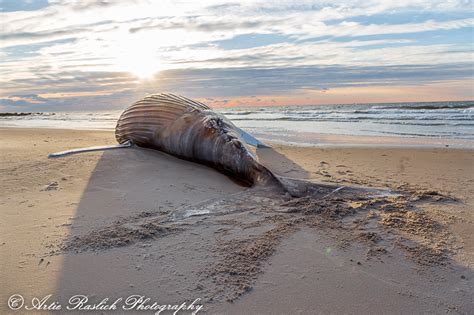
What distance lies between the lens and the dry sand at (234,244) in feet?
6.31

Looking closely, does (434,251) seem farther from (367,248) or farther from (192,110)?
(192,110)

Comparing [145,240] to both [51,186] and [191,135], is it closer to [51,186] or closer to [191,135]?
[51,186]

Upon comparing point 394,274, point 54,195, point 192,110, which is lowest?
point 394,274

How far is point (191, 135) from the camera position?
4832 mm

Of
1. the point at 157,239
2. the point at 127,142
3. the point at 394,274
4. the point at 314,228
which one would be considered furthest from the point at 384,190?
the point at 127,142

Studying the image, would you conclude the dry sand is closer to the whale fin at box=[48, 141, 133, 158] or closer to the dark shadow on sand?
the dark shadow on sand

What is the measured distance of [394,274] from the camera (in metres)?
2.12

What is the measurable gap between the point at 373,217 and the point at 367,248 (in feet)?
1.86
